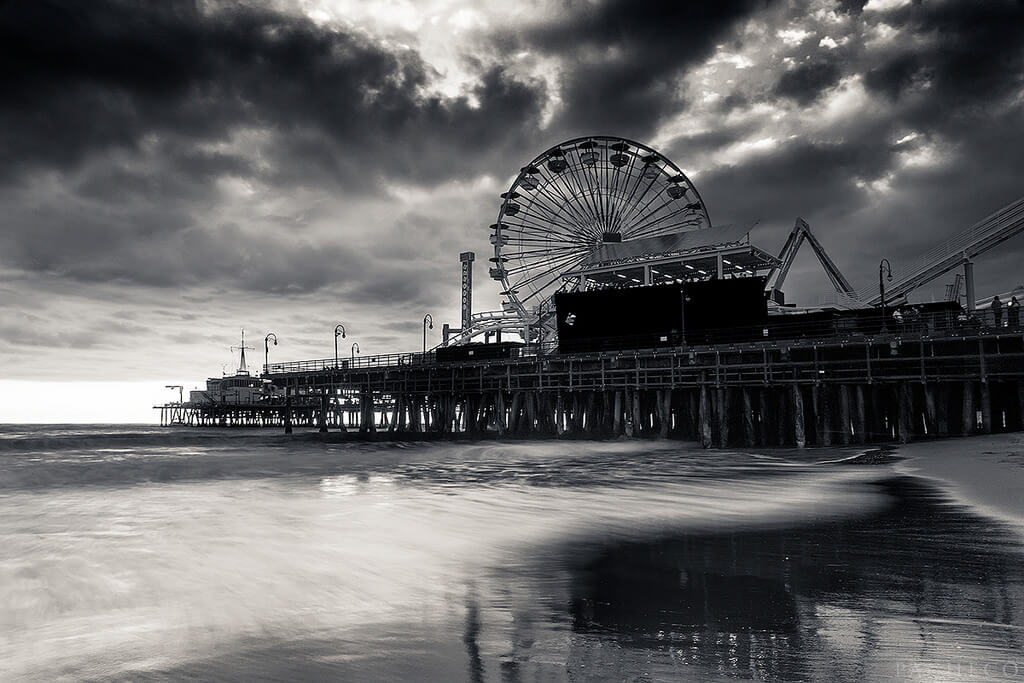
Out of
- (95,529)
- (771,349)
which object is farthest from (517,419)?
(95,529)

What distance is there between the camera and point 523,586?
789 centimetres

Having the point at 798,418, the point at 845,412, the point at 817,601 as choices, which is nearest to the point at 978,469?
the point at 817,601

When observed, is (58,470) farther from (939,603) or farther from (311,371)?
(311,371)

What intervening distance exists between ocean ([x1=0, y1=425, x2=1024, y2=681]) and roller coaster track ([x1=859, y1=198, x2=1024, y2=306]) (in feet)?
164

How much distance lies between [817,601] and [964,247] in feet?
208

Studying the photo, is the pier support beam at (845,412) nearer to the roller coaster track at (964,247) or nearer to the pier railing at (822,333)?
the pier railing at (822,333)

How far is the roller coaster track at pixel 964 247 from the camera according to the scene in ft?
182

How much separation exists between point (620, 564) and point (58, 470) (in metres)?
29.0

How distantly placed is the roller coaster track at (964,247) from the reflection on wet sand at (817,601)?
57.5 metres

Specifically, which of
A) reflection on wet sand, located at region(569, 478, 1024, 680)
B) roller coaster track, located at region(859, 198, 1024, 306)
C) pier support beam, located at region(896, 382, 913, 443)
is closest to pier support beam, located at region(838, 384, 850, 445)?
pier support beam, located at region(896, 382, 913, 443)

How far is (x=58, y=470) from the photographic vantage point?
28469 mm

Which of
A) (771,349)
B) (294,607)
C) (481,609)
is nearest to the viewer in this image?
(481,609)

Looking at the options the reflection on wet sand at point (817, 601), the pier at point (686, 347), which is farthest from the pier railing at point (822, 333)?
the reflection on wet sand at point (817, 601)

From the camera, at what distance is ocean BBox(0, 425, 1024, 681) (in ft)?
16.8
